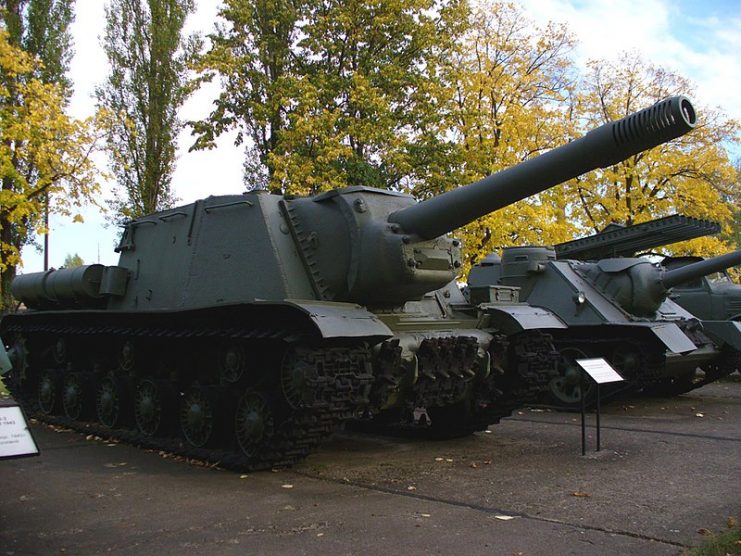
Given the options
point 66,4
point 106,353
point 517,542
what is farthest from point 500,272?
point 66,4

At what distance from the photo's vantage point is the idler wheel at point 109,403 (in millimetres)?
10588

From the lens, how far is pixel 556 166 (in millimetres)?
6801

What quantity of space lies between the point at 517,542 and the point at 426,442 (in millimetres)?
4746

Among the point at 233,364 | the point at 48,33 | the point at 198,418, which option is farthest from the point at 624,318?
the point at 48,33

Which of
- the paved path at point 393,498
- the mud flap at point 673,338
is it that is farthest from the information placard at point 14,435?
the mud flap at point 673,338

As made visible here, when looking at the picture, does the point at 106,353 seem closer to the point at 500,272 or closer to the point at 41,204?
the point at 500,272

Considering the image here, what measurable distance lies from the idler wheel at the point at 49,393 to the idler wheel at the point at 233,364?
471cm

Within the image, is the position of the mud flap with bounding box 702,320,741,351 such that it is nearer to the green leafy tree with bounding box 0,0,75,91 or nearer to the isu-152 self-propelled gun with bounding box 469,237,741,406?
the isu-152 self-propelled gun with bounding box 469,237,741,406

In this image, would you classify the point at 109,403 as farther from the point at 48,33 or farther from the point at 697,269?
the point at 48,33

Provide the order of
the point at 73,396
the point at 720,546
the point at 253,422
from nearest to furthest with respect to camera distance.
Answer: the point at 720,546, the point at 253,422, the point at 73,396

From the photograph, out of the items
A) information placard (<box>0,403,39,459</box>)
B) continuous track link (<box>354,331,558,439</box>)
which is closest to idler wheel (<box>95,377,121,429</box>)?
continuous track link (<box>354,331,558,439</box>)

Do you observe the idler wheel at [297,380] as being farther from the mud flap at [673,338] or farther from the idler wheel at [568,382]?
the mud flap at [673,338]

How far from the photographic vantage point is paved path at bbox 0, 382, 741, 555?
550cm

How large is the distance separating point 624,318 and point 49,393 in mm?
9645
